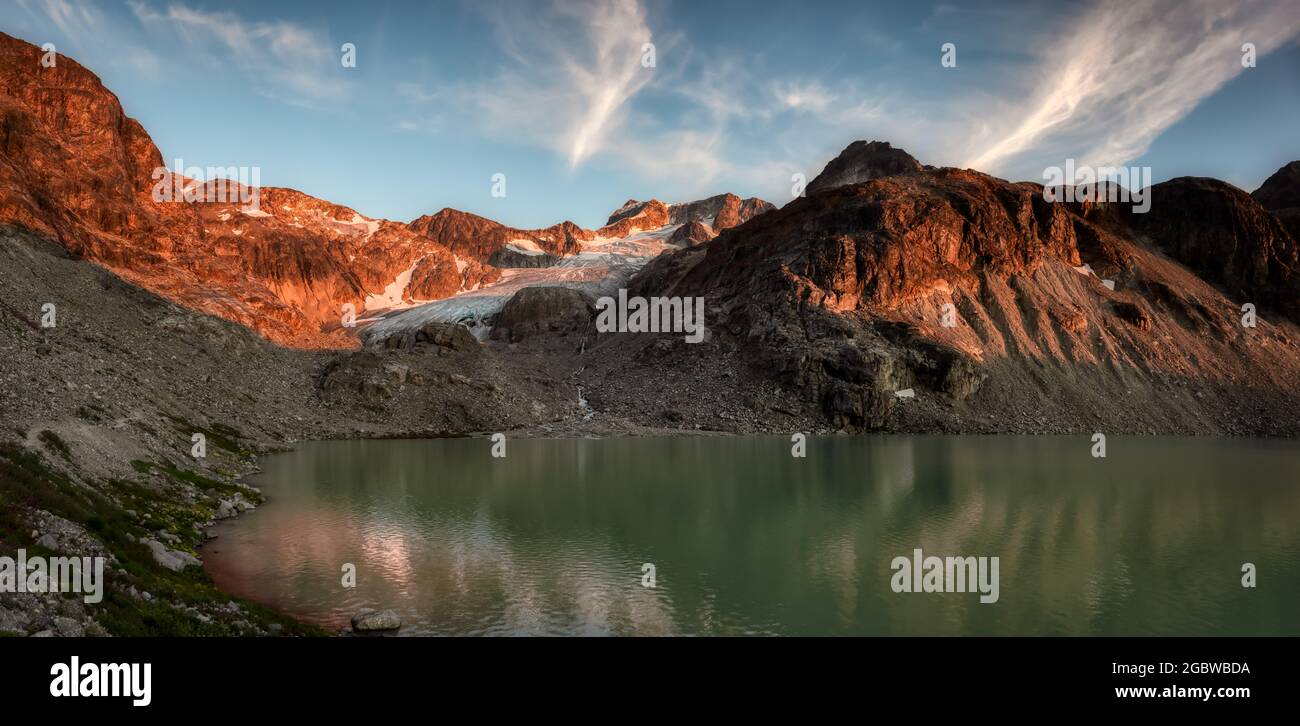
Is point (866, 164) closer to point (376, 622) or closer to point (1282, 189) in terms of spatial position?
point (1282, 189)

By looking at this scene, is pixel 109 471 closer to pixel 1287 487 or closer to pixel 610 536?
pixel 610 536

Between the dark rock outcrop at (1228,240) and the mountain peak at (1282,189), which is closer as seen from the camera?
the dark rock outcrop at (1228,240)

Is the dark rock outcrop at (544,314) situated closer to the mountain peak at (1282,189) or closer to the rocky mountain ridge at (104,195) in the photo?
the rocky mountain ridge at (104,195)

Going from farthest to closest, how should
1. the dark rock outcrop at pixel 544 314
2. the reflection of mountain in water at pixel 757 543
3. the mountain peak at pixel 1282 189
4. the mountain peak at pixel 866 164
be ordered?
the mountain peak at pixel 866 164 → the mountain peak at pixel 1282 189 → the dark rock outcrop at pixel 544 314 → the reflection of mountain in water at pixel 757 543

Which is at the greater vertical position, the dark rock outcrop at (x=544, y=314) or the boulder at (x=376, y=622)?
the dark rock outcrop at (x=544, y=314)

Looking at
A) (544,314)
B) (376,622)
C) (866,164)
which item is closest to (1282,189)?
(866,164)

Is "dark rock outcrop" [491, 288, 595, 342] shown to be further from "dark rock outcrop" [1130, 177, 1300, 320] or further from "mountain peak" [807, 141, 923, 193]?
"dark rock outcrop" [1130, 177, 1300, 320]

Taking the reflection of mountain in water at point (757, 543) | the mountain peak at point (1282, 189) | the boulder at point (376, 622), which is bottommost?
the reflection of mountain in water at point (757, 543)

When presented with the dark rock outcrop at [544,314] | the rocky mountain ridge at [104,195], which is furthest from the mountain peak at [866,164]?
the rocky mountain ridge at [104,195]

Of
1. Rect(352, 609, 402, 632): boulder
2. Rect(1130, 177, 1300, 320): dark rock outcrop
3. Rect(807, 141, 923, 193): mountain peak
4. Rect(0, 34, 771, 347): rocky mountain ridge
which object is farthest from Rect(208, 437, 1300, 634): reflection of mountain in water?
Rect(807, 141, 923, 193): mountain peak
